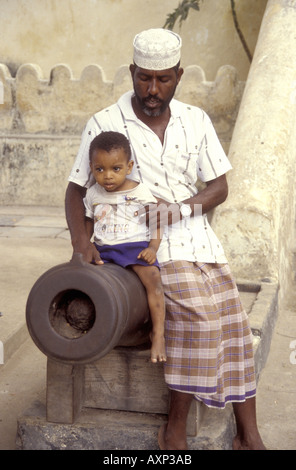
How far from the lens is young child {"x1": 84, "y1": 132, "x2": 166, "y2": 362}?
3008 millimetres

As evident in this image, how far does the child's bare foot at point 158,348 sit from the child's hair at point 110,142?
708 millimetres

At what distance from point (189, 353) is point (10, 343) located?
1890 mm

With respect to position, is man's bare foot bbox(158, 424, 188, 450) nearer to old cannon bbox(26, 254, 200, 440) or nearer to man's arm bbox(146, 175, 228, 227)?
old cannon bbox(26, 254, 200, 440)

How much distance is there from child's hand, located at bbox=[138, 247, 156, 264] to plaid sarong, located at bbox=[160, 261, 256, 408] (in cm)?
14

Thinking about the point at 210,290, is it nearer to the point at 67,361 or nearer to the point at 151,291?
the point at 151,291

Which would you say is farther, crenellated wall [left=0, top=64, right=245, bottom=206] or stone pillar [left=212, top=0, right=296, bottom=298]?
crenellated wall [left=0, top=64, right=245, bottom=206]

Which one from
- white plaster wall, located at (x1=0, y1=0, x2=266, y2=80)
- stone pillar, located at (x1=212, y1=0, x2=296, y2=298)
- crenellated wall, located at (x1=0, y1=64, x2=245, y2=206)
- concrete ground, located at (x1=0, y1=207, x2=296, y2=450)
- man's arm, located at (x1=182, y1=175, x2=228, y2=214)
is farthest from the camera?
white plaster wall, located at (x1=0, y1=0, x2=266, y2=80)

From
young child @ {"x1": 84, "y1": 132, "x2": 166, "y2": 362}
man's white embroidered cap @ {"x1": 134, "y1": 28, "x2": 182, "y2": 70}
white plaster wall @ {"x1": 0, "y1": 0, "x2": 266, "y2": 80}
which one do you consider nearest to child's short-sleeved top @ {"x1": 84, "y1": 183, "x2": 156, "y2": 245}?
young child @ {"x1": 84, "y1": 132, "x2": 166, "y2": 362}

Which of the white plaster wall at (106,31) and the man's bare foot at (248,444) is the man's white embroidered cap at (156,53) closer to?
the man's bare foot at (248,444)

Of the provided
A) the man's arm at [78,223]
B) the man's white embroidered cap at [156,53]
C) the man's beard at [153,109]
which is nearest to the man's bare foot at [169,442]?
the man's arm at [78,223]

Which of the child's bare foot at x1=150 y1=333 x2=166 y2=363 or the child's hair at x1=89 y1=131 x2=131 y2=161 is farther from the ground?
the child's hair at x1=89 y1=131 x2=131 y2=161

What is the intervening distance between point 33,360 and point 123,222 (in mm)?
1853

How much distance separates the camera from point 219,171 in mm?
3312

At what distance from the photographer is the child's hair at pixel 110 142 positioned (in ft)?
9.86
